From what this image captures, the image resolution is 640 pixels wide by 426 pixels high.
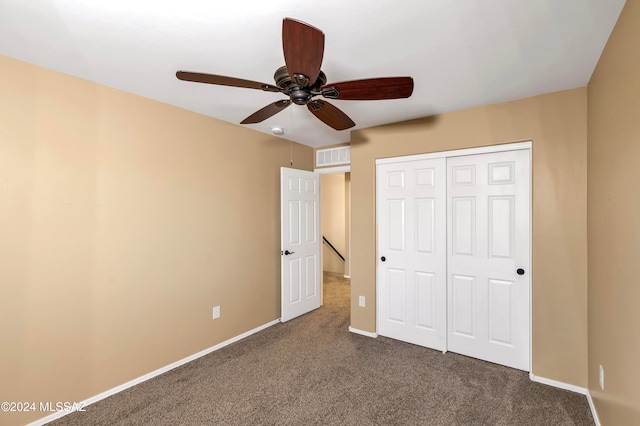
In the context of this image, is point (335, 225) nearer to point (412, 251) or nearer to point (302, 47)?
point (412, 251)

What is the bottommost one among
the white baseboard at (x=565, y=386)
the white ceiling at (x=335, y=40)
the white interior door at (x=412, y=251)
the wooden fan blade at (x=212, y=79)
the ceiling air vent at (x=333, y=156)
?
the white baseboard at (x=565, y=386)

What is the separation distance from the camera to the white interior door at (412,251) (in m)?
2.98

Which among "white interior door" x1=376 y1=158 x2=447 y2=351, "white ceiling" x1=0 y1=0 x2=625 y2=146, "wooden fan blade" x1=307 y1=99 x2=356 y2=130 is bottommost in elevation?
"white interior door" x1=376 y1=158 x2=447 y2=351

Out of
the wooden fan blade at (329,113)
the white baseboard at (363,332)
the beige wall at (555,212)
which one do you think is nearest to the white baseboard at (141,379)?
the white baseboard at (363,332)

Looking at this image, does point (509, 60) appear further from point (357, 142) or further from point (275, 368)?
point (275, 368)

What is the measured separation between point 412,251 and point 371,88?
2035mm

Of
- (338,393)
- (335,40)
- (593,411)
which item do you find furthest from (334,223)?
(335,40)

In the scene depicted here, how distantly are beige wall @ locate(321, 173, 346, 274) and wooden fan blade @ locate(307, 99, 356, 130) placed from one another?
428 cm

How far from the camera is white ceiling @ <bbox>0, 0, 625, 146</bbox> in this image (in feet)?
4.72

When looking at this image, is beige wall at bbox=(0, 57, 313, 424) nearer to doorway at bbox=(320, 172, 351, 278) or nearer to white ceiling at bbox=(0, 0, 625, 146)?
white ceiling at bbox=(0, 0, 625, 146)

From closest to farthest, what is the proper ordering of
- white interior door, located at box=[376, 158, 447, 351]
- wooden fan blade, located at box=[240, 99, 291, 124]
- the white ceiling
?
the white ceiling < wooden fan blade, located at box=[240, 99, 291, 124] < white interior door, located at box=[376, 158, 447, 351]

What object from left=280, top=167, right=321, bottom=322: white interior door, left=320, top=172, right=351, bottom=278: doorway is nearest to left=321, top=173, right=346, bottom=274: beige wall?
left=320, top=172, right=351, bottom=278: doorway

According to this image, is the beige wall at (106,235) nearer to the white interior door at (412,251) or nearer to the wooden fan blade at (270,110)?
the wooden fan blade at (270,110)

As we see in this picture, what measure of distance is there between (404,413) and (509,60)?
2510mm
